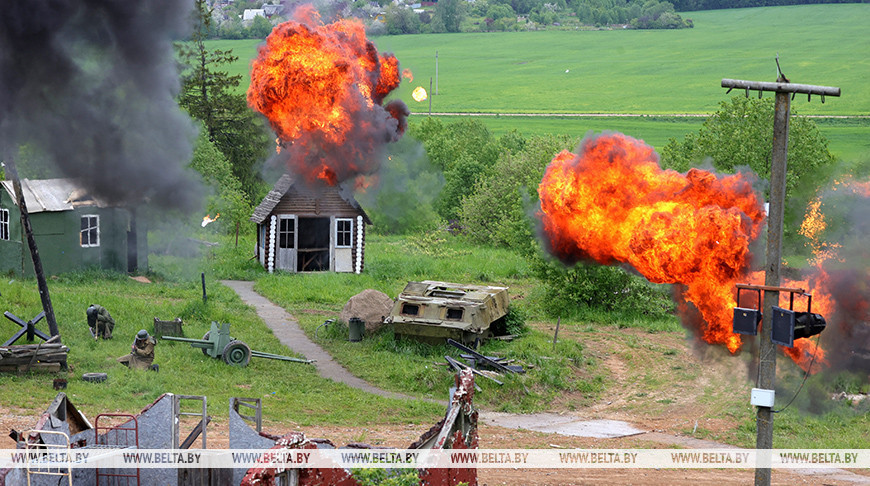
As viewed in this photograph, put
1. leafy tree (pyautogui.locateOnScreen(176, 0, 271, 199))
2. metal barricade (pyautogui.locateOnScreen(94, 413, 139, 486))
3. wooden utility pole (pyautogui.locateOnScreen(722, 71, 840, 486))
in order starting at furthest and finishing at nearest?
leafy tree (pyautogui.locateOnScreen(176, 0, 271, 199))
wooden utility pole (pyautogui.locateOnScreen(722, 71, 840, 486))
metal barricade (pyautogui.locateOnScreen(94, 413, 139, 486))

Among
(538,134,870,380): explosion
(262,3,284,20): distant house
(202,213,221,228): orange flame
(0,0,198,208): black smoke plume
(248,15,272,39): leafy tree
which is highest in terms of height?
(262,3,284,20): distant house

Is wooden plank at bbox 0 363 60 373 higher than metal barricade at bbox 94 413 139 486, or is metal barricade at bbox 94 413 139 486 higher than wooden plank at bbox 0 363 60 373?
metal barricade at bbox 94 413 139 486

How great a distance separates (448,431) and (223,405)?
27.9 ft

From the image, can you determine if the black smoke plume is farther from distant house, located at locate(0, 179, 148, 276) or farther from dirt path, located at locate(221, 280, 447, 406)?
distant house, located at locate(0, 179, 148, 276)

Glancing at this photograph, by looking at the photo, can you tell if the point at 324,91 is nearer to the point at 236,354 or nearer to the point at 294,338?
the point at 294,338

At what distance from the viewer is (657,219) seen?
18.9 metres

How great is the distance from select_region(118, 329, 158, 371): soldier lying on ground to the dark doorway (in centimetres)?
1649

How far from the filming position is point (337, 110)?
106 ft

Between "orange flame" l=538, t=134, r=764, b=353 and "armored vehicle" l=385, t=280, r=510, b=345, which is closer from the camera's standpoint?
"orange flame" l=538, t=134, r=764, b=353

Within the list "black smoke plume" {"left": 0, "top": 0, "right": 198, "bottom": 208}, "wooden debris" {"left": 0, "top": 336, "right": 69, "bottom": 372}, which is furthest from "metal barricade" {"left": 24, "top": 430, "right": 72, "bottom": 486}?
"black smoke plume" {"left": 0, "top": 0, "right": 198, "bottom": 208}

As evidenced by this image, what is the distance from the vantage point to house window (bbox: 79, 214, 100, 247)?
35344 mm

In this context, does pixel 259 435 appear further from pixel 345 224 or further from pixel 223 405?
pixel 345 224

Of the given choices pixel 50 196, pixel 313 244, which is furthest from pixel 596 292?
pixel 50 196

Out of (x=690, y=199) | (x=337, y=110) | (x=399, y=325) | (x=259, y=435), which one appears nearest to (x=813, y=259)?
(x=690, y=199)
